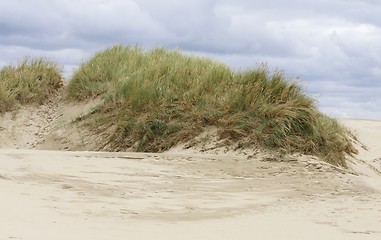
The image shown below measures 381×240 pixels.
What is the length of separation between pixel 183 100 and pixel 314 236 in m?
7.32

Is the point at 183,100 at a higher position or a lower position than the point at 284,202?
higher

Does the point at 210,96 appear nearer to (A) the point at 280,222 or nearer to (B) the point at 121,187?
(B) the point at 121,187

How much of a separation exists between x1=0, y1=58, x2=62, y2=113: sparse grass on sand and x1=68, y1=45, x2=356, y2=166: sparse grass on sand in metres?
1.33

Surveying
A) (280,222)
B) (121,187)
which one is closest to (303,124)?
A: (121,187)

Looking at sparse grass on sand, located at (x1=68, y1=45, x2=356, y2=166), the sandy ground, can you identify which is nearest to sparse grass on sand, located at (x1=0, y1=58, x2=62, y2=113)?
sparse grass on sand, located at (x1=68, y1=45, x2=356, y2=166)

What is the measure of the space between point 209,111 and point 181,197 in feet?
15.7

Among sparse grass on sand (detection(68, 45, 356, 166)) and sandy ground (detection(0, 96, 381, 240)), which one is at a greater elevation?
sparse grass on sand (detection(68, 45, 356, 166))

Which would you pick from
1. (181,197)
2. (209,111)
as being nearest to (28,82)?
(209,111)

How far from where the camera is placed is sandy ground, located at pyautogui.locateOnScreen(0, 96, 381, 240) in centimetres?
493

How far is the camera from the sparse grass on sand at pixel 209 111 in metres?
10.8

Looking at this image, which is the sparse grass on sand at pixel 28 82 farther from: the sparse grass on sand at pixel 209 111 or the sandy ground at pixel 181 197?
the sandy ground at pixel 181 197

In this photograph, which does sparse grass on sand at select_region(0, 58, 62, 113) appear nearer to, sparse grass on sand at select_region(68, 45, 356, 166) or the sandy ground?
sparse grass on sand at select_region(68, 45, 356, 166)

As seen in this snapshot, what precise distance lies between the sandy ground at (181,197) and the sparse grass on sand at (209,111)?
50 cm

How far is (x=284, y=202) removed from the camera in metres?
6.94
